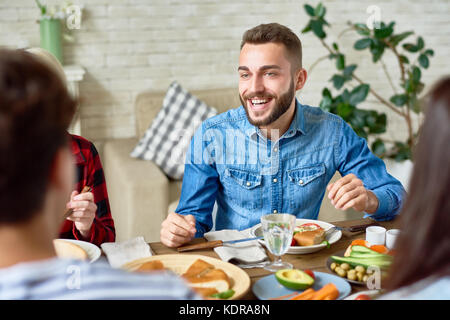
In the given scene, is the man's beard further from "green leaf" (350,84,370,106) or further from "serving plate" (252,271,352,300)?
"green leaf" (350,84,370,106)

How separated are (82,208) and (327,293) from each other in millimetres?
750

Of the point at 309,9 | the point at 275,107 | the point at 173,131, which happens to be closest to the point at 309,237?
the point at 275,107

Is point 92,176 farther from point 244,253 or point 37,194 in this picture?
point 37,194

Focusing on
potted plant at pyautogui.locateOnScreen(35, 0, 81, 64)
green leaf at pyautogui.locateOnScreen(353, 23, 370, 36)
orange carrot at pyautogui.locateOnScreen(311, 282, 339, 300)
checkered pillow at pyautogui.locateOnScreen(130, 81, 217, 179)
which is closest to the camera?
orange carrot at pyautogui.locateOnScreen(311, 282, 339, 300)

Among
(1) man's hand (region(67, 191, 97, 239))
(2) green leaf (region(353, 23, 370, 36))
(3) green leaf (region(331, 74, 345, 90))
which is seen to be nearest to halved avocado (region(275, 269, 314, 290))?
(1) man's hand (region(67, 191, 97, 239))

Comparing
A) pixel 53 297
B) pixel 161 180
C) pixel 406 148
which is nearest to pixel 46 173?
pixel 53 297

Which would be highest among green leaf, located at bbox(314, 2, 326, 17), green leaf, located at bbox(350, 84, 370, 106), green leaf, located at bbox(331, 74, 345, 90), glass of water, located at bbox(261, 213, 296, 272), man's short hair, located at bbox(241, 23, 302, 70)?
green leaf, located at bbox(314, 2, 326, 17)

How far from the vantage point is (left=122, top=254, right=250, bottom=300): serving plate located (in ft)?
4.10

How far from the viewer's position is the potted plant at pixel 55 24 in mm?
3562

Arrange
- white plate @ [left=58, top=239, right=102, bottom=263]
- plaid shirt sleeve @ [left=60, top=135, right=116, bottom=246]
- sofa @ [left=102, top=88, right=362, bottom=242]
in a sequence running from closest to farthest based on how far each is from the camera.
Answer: white plate @ [left=58, top=239, right=102, bottom=263]
plaid shirt sleeve @ [left=60, top=135, right=116, bottom=246]
sofa @ [left=102, top=88, right=362, bottom=242]

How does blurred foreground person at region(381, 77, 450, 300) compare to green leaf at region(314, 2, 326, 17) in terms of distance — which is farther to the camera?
green leaf at region(314, 2, 326, 17)

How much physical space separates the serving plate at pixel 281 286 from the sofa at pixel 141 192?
1858 millimetres

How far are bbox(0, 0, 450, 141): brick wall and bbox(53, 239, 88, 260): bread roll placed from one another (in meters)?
2.35

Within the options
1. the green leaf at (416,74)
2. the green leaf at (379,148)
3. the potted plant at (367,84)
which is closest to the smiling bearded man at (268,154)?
the potted plant at (367,84)
